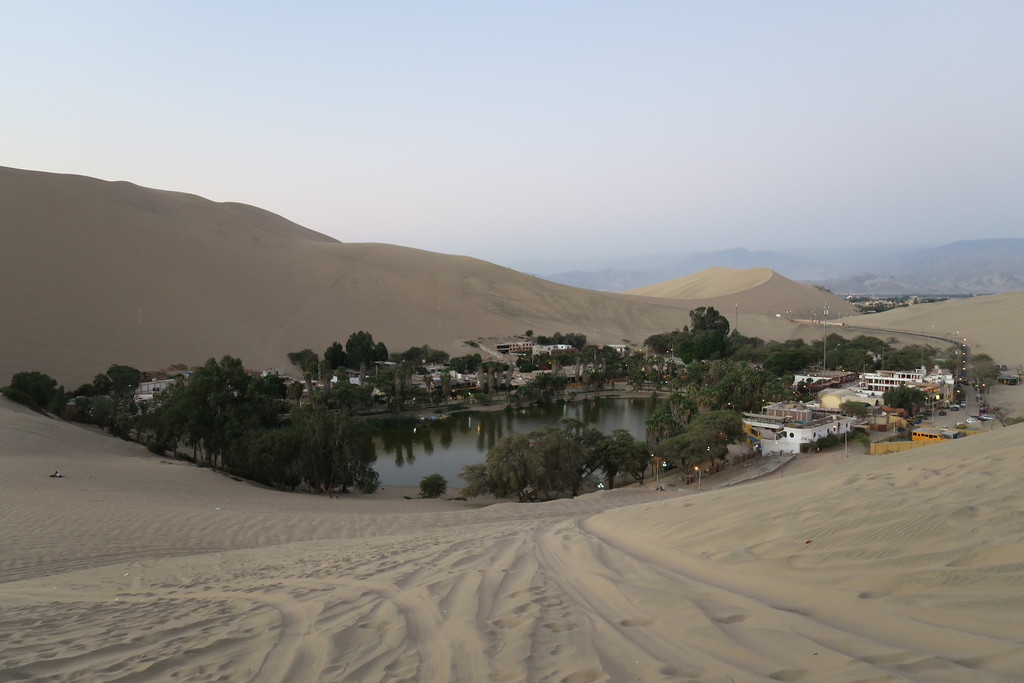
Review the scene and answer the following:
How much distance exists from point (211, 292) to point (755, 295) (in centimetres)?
9352

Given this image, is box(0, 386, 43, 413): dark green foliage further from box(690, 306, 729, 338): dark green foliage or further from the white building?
box(690, 306, 729, 338): dark green foliage

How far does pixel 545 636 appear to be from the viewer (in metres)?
4.02

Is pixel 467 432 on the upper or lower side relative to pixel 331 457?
lower

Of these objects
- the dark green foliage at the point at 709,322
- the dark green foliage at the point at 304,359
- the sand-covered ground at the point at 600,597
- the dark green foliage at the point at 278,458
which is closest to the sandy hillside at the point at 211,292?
the dark green foliage at the point at 304,359

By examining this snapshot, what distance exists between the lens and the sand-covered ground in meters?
3.57

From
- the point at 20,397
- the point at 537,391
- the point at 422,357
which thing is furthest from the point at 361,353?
the point at 20,397

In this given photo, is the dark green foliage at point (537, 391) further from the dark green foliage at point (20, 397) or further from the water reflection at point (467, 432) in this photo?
the dark green foliage at point (20, 397)

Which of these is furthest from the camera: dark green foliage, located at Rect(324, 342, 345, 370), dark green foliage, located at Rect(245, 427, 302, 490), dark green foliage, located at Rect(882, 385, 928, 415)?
dark green foliage, located at Rect(324, 342, 345, 370)

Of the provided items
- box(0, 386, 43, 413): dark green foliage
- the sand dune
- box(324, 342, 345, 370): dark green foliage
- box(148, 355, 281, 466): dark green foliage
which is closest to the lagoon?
box(148, 355, 281, 466): dark green foliage

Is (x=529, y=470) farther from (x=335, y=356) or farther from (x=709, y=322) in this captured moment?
(x=709, y=322)

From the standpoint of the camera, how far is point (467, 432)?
113 feet

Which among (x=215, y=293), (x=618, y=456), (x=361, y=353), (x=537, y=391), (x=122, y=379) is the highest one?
(x=215, y=293)

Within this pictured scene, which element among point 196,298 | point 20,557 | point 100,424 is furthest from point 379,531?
point 196,298

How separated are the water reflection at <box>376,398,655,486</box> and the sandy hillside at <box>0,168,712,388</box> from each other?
74.0ft
